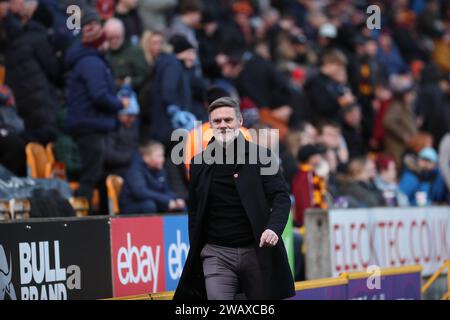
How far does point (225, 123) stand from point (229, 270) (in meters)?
1.12

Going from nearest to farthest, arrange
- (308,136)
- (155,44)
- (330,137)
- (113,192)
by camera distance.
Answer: (113,192)
(155,44)
(308,136)
(330,137)

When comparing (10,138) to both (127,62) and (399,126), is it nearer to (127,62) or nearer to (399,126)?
(127,62)

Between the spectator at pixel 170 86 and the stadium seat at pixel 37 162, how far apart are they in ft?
5.90

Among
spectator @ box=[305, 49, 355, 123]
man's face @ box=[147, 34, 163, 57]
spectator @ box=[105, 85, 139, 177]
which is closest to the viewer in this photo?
spectator @ box=[105, 85, 139, 177]

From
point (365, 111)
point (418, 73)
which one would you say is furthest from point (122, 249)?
point (418, 73)

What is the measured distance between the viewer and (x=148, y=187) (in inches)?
521

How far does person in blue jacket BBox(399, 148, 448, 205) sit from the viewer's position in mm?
18734

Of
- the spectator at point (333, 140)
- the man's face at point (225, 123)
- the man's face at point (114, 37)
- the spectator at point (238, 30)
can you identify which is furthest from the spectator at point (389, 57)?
the man's face at point (225, 123)

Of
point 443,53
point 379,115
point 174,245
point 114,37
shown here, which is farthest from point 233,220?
point 443,53

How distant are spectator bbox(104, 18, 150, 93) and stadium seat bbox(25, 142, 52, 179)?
7.47 feet

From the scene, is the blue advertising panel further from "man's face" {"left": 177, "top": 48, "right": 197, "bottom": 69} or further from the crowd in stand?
"man's face" {"left": 177, "top": 48, "right": 197, "bottom": 69}

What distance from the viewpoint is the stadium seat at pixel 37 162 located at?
12836 mm

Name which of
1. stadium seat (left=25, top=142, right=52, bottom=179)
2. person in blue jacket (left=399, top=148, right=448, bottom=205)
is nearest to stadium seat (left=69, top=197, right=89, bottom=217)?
stadium seat (left=25, top=142, right=52, bottom=179)

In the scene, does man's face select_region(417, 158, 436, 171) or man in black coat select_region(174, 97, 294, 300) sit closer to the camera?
man in black coat select_region(174, 97, 294, 300)
